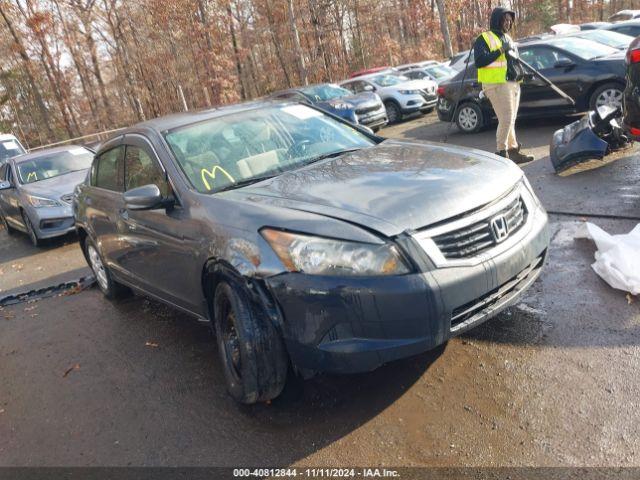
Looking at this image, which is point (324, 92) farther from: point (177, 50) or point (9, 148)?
point (177, 50)

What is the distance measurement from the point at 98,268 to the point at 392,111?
11.9 m

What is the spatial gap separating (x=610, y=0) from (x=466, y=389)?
5221 cm

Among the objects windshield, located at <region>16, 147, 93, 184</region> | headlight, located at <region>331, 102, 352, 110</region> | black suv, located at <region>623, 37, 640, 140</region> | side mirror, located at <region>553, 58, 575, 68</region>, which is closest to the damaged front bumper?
black suv, located at <region>623, 37, 640, 140</region>

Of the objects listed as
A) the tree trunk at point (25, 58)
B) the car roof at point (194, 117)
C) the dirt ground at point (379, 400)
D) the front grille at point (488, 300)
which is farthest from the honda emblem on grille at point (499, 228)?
the tree trunk at point (25, 58)

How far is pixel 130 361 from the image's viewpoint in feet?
13.7

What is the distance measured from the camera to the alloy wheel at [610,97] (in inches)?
349

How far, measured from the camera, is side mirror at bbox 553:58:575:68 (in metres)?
9.47

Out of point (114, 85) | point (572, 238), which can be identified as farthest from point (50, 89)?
point (572, 238)

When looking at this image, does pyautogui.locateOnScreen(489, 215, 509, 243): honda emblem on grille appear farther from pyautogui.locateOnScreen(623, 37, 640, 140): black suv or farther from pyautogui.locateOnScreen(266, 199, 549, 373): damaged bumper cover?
pyautogui.locateOnScreen(623, 37, 640, 140): black suv

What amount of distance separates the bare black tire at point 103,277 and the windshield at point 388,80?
12220 millimetres

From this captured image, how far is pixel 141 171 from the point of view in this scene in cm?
407

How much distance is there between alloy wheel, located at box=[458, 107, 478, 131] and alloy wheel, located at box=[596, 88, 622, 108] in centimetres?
253

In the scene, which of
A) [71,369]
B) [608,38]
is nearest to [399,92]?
[608,38]

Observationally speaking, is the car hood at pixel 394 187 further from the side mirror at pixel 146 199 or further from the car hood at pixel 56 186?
the car hood at pixel 56 186
